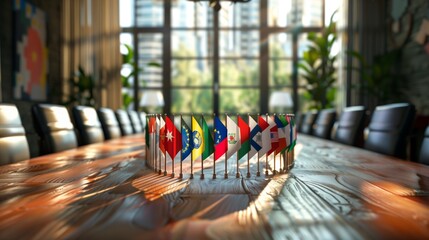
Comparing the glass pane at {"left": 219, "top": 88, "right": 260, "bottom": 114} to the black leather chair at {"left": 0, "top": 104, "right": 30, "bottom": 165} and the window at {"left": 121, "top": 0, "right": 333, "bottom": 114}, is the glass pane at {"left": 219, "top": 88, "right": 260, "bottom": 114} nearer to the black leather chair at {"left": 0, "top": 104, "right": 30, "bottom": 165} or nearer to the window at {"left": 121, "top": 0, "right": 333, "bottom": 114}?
the window at {"left": 121, "top": 0, "right": 333, "bottom": 114}

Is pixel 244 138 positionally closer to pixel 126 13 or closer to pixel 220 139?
pixel 220 139

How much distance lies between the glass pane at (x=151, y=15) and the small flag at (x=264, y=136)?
22.0 ft

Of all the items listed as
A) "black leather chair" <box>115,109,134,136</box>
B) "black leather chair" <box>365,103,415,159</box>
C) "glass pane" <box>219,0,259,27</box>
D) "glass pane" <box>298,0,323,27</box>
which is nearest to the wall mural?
"black leather chair" <box>115,109,134,136</box>

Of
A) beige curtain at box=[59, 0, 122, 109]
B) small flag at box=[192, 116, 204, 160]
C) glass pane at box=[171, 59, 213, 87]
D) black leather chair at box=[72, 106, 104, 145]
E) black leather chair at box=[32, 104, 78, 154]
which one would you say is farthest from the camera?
glass pane at box=[171, 59, 213, 87]

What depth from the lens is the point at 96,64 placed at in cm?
699

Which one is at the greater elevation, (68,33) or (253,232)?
(68,33)

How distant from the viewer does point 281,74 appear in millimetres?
7320

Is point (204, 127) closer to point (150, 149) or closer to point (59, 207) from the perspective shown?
point (150, 149)

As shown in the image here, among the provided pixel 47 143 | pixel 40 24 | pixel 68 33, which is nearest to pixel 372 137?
pixel 47 143

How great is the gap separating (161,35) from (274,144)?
21.8 feet

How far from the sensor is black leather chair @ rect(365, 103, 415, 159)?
68.9 inches

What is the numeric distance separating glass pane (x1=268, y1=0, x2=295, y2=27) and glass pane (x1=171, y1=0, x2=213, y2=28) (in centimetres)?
120

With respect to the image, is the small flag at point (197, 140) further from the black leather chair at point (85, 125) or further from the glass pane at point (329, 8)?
the glass pane at point (329, 8)

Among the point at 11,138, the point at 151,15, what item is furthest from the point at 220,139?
the point at 151,15
